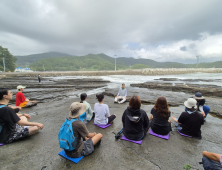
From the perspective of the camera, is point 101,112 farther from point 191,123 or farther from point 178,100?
point 178,100

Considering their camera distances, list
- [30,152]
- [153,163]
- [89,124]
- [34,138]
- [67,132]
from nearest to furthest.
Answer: [67,132] → [153,163] → [30,152] → [34,138] → [89,124]

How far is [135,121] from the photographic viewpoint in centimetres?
279

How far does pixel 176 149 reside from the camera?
2.95m

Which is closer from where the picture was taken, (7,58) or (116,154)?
(116,154)

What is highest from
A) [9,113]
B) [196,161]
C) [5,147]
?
[9,113]

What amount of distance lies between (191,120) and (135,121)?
1851 millimetres

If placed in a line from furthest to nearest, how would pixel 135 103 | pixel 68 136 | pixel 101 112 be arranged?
1. pixel 101 112
2. pixel 135 103
3. pixel 68 136

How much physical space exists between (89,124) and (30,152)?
204 cm

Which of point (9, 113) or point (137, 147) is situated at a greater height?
point (9, 113)

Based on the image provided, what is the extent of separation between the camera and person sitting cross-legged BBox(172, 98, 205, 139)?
307 centimetres

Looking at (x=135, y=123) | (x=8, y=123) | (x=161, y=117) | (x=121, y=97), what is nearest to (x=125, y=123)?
(x=135, y=123)

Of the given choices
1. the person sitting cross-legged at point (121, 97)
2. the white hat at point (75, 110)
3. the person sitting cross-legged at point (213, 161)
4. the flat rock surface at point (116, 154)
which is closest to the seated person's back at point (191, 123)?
the flat rock surface at point (116, 154)

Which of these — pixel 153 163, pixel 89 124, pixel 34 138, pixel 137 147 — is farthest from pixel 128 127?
pixel 34 138

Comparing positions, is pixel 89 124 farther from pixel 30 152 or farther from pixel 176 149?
pixel 176 149
